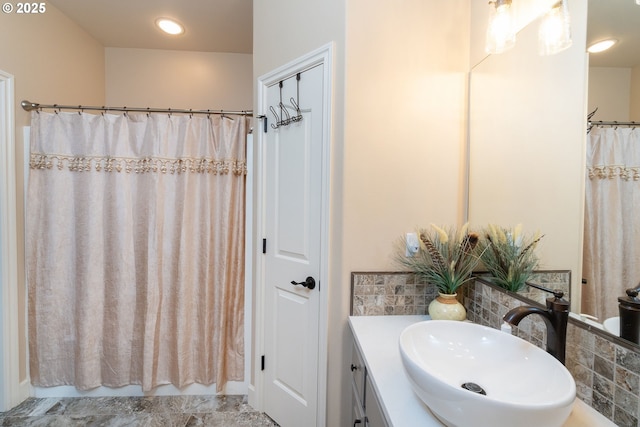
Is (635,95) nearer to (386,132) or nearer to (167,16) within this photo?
(386,132)

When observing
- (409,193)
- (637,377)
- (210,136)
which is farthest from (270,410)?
(210,136)

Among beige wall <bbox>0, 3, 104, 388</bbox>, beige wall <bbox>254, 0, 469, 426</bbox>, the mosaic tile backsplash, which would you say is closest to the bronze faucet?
the mosaic tile backsplash

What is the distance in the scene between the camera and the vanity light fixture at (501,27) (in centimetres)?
108

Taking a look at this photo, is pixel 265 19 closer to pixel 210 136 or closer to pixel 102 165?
pixel 210 136

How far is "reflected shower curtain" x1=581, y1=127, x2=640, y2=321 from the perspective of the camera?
2.17 feet

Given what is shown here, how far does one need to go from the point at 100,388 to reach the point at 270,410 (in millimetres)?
1251

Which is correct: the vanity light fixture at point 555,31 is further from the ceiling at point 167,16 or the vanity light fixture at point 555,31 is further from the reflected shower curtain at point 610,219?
the ceiling at point 167,16

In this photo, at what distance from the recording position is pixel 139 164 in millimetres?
1762

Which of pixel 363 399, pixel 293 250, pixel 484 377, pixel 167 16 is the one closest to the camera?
pixel 484 377

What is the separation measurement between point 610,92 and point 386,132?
738mm

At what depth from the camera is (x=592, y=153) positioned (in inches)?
30.4

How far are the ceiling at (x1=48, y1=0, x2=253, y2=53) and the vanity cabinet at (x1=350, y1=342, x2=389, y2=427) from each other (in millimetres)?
2401

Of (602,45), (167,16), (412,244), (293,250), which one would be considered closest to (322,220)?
(293,250)

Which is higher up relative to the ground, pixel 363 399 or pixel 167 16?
pixel 167 16
